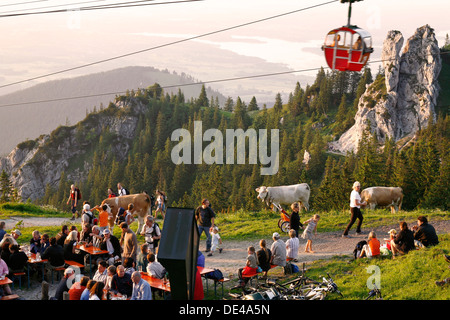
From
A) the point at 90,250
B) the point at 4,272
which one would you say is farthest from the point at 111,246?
the point at 4,272

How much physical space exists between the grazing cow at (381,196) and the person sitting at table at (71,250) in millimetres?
25980

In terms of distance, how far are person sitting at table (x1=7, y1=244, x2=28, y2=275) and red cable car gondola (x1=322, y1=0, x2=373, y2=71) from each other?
11.4 m

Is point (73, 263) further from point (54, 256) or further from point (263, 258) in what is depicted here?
point (263, 258)

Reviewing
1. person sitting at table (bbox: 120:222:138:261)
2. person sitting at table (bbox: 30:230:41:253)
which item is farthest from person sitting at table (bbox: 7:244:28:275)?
person sitting at table (bbox: 120:222:138:261)

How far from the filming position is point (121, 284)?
12.6m

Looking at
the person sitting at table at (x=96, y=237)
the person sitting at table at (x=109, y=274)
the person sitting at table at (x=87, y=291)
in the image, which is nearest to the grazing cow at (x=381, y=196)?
the person sitting at table at (x=96, y=237)

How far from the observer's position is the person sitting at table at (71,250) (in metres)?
15.9

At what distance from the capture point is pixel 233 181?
508ft

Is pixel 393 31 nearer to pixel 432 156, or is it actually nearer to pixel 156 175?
pixel 156 175

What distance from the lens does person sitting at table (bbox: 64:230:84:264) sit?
15930 mm

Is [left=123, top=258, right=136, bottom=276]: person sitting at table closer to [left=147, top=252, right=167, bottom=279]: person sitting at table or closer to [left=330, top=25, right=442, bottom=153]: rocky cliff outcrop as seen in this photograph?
[left=147, top=252, right=167, bottom=279]: person sitting at table

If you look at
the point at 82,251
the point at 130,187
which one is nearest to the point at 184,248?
the point at 82,251

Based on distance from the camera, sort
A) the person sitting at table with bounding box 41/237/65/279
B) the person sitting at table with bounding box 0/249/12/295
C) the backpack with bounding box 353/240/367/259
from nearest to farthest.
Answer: the person sitting at table with bounding box 0/249/12/295 → the person sitting at table with bounding box 41/237/65/279 → the backpack with bounding box 353/240/367/259

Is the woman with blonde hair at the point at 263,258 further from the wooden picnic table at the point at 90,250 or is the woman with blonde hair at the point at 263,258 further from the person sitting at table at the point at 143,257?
the wooden picnic table at the point at 90,250
